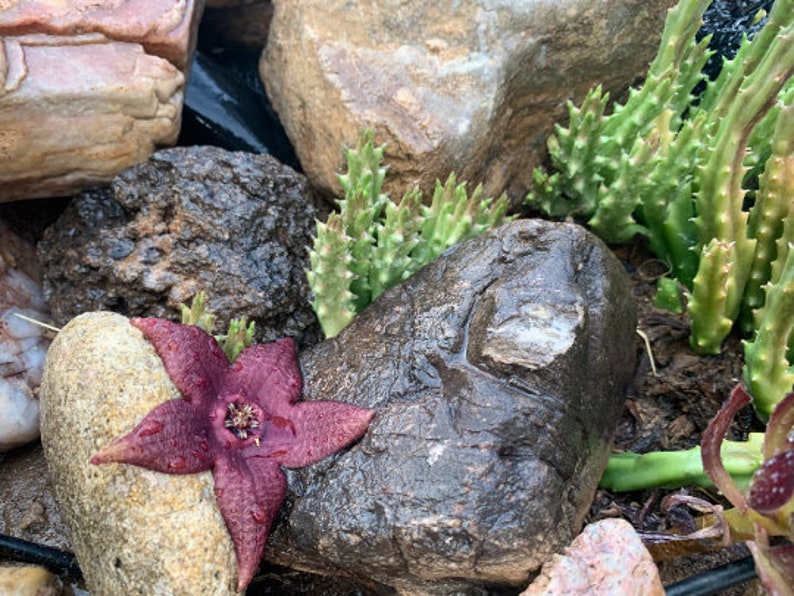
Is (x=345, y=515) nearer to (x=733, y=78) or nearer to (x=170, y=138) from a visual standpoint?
(x=170, y=138)

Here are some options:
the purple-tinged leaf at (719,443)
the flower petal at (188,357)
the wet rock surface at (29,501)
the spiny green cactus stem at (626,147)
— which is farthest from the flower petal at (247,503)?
the spiny green cactus stem at (626,147)

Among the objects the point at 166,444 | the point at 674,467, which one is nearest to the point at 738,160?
the point at 674,467

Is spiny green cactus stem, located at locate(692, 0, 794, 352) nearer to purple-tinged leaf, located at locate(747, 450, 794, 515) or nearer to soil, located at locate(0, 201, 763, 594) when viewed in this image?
soil, located at locate(0, 201, 763, 594)

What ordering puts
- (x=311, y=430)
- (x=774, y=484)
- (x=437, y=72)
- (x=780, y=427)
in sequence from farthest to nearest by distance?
(x=437, y=72)
(x=311, y=430)
(x=780, y=427)
(x=774, y=484)

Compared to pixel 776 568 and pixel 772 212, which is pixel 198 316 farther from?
pixel 772 212

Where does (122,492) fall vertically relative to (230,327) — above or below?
below

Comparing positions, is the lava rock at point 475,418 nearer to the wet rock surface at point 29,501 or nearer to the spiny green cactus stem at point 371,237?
the spiny green cactus stem at point 371,237

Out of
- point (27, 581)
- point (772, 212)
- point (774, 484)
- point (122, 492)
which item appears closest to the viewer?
point (774, 484)
